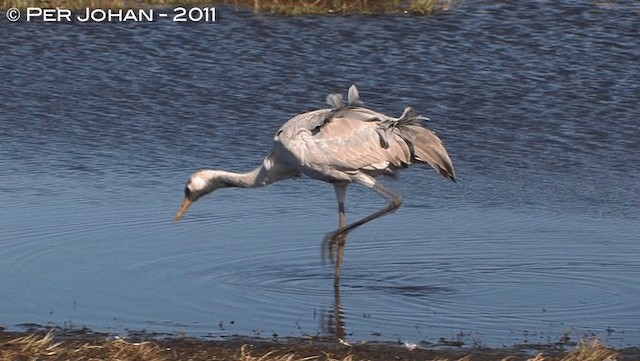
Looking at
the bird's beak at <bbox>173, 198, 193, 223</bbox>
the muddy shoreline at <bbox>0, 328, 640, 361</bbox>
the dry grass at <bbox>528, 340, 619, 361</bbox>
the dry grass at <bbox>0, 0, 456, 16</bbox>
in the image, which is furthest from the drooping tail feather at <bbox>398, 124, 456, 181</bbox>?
the dry grass at <bbox>0, 0, 456, 16</bbox>

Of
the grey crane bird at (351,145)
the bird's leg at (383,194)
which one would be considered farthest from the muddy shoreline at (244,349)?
the bird's leg at (383,194)

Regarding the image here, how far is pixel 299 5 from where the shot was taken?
47.2ft

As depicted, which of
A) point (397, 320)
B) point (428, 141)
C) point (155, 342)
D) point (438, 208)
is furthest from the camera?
point (438, 208)

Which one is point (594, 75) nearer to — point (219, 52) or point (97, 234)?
point (219, 52)

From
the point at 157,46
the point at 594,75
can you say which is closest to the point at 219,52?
the point at 157,46

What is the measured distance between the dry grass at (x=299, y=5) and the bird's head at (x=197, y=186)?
6.06 m

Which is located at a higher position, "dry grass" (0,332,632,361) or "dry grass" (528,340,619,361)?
"dry grass" (528,340,619,361)

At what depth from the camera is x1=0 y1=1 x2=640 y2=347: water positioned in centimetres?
717

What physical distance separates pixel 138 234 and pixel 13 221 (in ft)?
2.41

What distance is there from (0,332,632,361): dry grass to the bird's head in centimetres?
199

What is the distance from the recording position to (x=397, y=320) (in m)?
6.99

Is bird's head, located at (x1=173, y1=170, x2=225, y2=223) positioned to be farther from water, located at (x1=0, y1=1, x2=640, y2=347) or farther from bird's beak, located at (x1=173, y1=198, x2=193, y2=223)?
water, located at (x1=0, y1=1, x2=640, y2=347)

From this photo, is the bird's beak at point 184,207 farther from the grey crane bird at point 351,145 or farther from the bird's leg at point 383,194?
the bird's leg at point 383,194

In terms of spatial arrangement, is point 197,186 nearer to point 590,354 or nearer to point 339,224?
point 339,224
